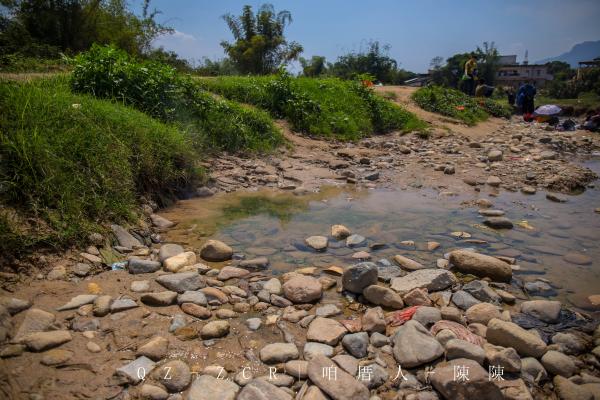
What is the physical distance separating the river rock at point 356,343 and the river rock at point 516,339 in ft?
2.34

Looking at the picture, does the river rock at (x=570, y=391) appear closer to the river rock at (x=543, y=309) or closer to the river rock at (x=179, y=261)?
the river rock at (x=543, y=309)

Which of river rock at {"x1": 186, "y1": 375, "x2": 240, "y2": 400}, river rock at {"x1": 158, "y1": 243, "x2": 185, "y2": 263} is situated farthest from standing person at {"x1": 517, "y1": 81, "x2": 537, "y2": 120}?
river rock at {"x1": 186, "y1": 375, "x2": 240, "y2": 400}

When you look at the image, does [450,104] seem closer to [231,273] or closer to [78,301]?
[231,273]

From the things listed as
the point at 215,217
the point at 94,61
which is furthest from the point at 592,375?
the point at 94,61

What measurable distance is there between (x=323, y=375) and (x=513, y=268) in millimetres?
2141

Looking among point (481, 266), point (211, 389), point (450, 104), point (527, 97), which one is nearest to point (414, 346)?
point (211, 389)

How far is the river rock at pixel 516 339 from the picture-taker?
2.05 metres

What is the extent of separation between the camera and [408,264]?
313 cm

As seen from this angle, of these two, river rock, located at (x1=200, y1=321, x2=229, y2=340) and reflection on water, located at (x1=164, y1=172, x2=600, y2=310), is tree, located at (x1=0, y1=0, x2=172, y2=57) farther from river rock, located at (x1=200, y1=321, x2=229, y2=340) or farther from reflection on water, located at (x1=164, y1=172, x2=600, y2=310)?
river rock, located at (x1=200, y1=321, x2=229, y2=340)

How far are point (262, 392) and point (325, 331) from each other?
60cm

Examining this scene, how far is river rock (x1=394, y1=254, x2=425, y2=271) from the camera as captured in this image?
312cm

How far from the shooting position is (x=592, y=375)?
1.99 metres

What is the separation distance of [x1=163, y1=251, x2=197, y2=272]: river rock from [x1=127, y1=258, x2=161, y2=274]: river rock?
0.31ft

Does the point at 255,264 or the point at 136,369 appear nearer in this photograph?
the point at 136,369
